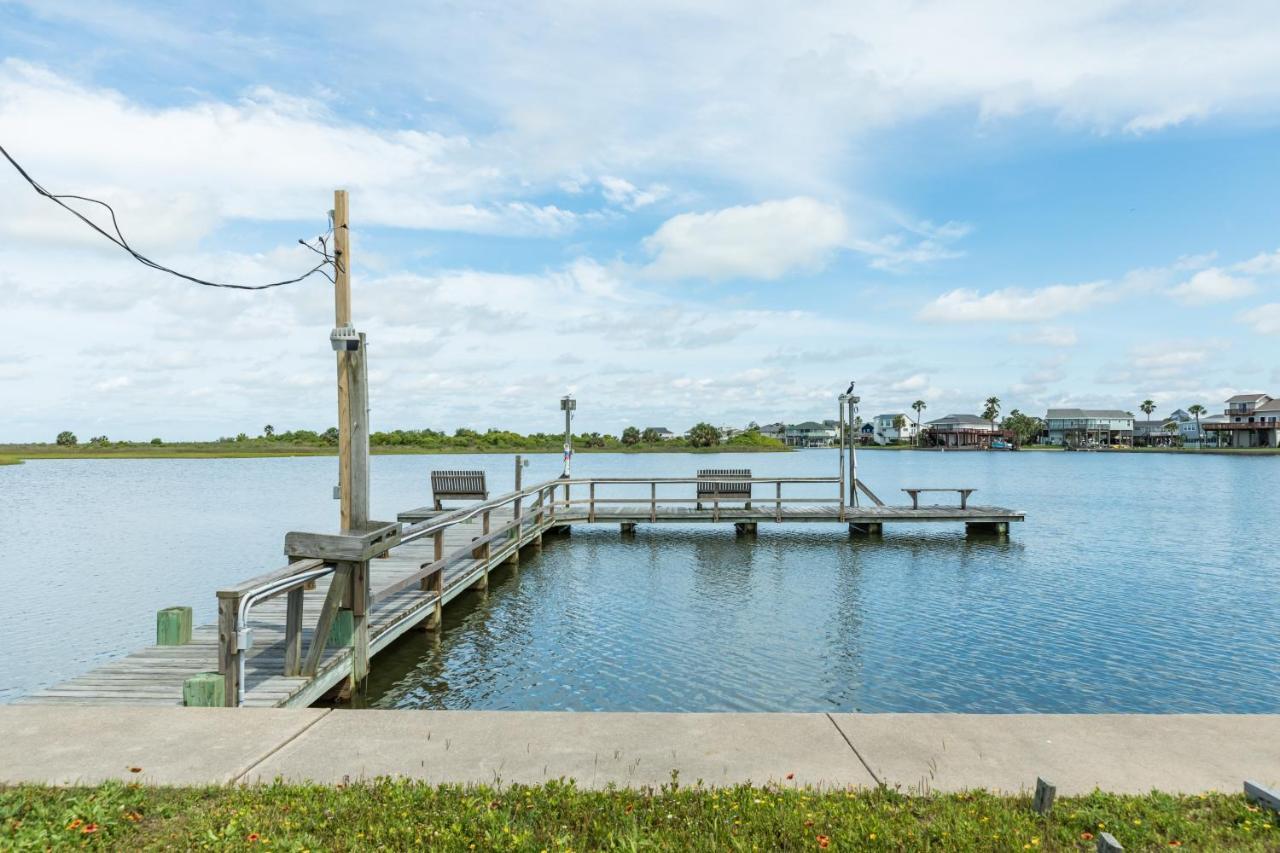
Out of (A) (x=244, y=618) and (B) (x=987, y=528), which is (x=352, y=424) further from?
(B) (x=987, y=528)

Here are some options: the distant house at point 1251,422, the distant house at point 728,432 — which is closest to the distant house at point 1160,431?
the distant house at point 1251,422

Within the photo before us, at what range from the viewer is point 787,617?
13273 mm

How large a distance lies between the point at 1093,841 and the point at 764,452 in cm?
14609

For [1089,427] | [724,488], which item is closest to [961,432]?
[1089,427]

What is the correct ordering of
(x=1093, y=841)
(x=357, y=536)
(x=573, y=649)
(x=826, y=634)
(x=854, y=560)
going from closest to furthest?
(x=1093, y=841) → (x=357, y=536) → (x=573, y=649) → (x=826, y=634) → (x=854, y=560)

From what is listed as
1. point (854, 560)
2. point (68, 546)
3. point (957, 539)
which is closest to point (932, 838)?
point (854, 560)

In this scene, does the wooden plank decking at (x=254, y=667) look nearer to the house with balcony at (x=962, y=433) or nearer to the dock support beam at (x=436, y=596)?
the dock support beam at (x=436, y=596)

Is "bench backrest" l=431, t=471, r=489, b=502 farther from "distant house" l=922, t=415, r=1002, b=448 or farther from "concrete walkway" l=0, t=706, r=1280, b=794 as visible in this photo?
"distant house" l=922, t=415, r=1002, b=448

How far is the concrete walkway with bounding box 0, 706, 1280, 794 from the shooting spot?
15.3 feet

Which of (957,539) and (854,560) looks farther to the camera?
(957,539)

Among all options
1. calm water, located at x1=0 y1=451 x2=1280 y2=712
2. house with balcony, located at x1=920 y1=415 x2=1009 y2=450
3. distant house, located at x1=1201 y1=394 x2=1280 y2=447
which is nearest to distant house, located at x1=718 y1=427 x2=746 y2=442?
house with balcony, located at x1=920 y1=415 x2=1009 y2=450

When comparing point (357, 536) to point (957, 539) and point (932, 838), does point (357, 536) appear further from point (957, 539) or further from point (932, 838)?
point (957, 539)

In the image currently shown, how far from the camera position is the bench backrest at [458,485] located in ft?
76.7

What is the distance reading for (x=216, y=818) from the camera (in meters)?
4.08
